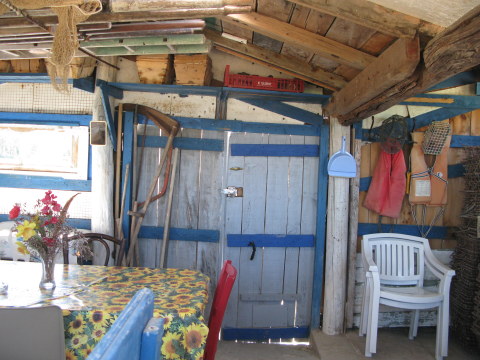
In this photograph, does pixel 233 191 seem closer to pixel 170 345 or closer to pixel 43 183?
pixel 43 183

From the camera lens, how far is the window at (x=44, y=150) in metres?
3.61

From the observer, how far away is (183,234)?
362 cm

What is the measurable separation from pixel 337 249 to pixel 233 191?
1.11 m

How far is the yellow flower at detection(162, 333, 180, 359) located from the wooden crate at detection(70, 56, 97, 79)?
2564 mm

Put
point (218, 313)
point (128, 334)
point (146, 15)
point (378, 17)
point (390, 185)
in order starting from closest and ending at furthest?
point (128, 334), point (378, 17), point (218, 313), point (146, 15), point (390, 185)

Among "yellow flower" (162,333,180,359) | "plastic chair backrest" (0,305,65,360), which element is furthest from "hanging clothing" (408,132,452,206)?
"plastic chair backrest" (0,305,65,360)

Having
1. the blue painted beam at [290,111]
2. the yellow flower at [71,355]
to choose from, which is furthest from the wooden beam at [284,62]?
the yellow flower at [71,355]

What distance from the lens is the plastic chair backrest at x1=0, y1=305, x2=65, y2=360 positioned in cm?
140

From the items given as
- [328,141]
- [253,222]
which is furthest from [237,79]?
[253,222]

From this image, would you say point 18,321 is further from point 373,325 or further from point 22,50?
point 373,325

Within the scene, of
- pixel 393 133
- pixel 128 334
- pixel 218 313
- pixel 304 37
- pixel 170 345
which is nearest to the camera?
pixel 128 334

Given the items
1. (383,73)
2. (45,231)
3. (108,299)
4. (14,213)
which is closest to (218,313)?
(108,299)

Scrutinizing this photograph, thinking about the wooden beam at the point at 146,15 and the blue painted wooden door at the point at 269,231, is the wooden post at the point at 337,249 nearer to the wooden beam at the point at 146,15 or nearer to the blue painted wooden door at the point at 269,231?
the blue painted wooden door at the point at 269,231

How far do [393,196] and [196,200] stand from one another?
6.20 feet
